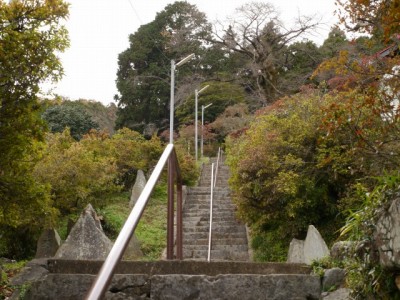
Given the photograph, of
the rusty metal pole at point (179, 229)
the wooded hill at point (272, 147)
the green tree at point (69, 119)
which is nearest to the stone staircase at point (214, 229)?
the wooded hill at point (272, 147)

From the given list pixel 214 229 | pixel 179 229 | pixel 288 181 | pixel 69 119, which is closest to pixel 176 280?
pixel 179 229

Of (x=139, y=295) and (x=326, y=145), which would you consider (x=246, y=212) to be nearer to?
(x=326, y=145)

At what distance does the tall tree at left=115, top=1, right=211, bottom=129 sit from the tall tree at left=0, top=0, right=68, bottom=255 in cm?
2519

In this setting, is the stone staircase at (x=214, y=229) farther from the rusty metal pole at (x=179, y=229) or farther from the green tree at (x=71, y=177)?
the rusty metal pole at (x=179, y=229)

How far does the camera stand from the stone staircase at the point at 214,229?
35.6 ft

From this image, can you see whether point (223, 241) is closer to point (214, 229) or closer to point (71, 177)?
point (214, 229)

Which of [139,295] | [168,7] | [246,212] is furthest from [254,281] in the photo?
[168,7]

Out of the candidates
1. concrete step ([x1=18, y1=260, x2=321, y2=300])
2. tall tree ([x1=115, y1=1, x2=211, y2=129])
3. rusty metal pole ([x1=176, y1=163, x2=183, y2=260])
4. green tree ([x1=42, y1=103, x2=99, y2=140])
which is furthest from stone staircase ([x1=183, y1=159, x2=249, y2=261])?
tall tree ([x1=115, y1=1, x2=211, y2=129])

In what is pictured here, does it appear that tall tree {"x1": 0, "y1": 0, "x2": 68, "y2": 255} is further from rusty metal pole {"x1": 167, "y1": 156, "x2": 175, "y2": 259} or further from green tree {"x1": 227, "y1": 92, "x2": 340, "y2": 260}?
green tree {"x1": 227, "y1": 92, "x2": 340, "y2": 260}

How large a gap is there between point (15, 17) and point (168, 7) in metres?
30.4

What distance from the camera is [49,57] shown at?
18.4 feet

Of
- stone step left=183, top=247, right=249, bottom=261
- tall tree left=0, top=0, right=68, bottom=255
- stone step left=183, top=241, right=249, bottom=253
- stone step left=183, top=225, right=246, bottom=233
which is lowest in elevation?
stone step left=183, top=247, right=249, bottom=261

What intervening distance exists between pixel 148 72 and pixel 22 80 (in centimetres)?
2753

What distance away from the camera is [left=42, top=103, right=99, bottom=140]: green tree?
2756cm
